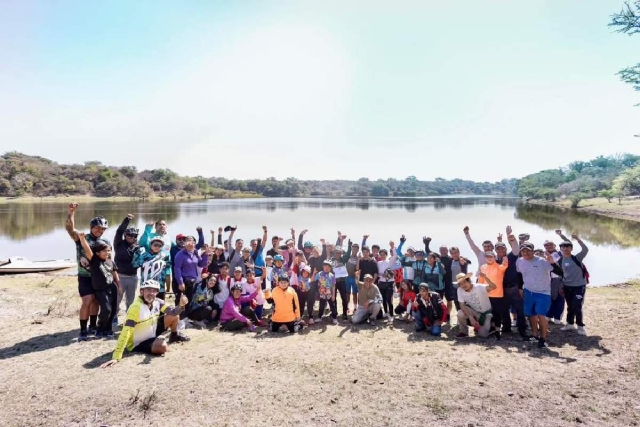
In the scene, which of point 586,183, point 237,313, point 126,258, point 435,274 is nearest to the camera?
point 126,258

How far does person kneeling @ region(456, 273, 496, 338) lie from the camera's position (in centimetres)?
686

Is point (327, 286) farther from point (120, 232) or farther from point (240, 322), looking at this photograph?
point (120, 232)

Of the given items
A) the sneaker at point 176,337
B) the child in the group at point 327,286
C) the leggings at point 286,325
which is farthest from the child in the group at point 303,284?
the sneaker at point 176,337

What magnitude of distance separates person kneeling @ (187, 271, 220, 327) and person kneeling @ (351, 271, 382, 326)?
311cm

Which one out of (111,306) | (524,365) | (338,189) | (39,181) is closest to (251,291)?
(111,306)

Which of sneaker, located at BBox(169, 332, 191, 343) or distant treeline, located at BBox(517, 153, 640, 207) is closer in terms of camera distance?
sneaker, located at BBox(169, 332, 191, 343)

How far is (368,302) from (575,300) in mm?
4070

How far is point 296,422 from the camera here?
4199 mm

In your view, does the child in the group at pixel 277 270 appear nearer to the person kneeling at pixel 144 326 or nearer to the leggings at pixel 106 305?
the person kneeling at pixel 144 326

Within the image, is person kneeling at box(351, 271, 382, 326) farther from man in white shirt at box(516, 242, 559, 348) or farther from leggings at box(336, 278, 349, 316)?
man in white shirt at box(516, 242, 559, 348)

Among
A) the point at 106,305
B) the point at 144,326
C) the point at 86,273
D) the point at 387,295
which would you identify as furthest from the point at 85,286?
the point at 387,295

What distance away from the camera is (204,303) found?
303 inches

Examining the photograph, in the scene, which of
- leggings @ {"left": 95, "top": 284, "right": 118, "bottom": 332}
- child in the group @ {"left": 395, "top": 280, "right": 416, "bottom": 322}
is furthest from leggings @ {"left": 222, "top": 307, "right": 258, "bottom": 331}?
child in the group @ {"left": 395, "top": 280, "right": 416, "bottom": 322}

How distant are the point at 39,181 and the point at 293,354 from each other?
109352 millimetres
